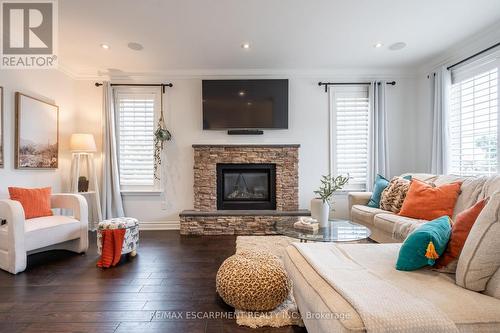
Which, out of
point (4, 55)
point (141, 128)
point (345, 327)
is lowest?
point (345, 327)

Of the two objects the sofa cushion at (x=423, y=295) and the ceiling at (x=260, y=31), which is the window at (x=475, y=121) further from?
the sofa cushion at (x=423, y=295)

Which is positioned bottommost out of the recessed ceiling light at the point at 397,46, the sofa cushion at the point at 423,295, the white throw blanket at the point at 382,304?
the sofa cushion at the point at 423,295

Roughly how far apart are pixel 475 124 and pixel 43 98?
19.9 feet

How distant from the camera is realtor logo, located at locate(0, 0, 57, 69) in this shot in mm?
2693

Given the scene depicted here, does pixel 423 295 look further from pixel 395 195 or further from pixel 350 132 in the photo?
pixel 350 132

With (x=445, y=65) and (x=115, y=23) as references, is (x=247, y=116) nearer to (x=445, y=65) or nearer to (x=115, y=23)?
(x=115, y=23)

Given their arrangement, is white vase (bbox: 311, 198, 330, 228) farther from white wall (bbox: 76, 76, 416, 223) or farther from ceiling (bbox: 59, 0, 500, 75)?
ceiling (bbox: 59, 0, 500, 75)

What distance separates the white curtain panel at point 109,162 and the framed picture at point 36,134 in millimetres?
663

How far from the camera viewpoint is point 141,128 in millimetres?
4348

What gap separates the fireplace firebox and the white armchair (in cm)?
200

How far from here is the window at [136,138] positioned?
4.34 meters

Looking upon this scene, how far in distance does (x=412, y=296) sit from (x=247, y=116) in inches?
140

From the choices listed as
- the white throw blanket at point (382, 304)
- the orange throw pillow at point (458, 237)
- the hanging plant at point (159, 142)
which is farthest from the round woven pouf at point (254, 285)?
the hanging plant at point (159, 142)

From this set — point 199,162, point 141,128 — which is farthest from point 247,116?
point 141,128
